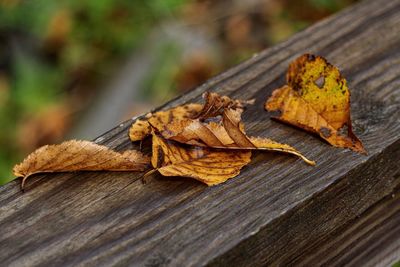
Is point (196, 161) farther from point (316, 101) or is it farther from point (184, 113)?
point (316, 101)

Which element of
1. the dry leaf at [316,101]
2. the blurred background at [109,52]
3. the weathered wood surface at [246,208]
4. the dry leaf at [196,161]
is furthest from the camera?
the blurred background at [109,52]

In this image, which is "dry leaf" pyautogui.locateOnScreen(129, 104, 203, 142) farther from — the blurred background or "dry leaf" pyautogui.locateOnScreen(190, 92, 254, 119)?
the blurred background

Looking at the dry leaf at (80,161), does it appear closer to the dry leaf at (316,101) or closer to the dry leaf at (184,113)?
the dry leaf at (184,113)

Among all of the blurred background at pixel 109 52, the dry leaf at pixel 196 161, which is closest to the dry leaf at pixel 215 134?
the dry leaf at pixel 196 161

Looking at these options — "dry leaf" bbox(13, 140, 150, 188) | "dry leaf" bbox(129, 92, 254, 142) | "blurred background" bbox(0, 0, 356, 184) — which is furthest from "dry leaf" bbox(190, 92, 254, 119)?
"blurred background" bbox(0, 0, 356, 184)

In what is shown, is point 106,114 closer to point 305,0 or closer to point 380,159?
point 305,0

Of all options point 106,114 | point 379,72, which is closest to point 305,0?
point 106,114

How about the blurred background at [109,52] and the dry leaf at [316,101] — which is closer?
the dry leaf at [316,101]
